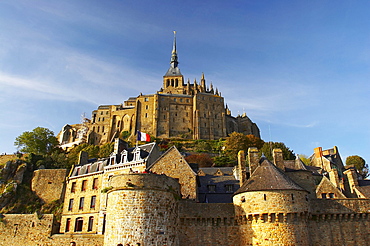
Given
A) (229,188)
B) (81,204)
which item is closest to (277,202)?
(229,188)

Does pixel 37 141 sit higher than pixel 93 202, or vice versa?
pixel 37 141

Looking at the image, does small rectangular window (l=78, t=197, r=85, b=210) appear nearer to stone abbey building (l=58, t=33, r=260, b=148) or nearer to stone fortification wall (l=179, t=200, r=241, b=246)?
stone fortification wall (l=179, t=200, r=241, b=246)

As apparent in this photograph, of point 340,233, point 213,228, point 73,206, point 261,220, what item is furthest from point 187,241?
point 73,206

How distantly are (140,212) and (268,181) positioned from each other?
9.77 m

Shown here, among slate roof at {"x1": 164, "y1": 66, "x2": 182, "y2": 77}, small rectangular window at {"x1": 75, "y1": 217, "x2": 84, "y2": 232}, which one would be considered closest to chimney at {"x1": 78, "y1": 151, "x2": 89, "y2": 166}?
small rectangular window at {"x1": 75, "y1": 217, "x2": 84, "y2": 232}

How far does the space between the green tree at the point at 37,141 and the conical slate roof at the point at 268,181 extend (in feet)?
207

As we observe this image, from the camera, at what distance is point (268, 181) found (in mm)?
22875

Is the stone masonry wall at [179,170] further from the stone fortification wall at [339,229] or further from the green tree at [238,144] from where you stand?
the green tree at [238,144]

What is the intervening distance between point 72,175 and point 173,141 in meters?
53.7

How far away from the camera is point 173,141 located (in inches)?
3607

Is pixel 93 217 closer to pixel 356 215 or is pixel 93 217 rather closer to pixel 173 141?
pixel 356 215

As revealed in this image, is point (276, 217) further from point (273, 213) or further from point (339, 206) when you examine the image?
point (339, 206)

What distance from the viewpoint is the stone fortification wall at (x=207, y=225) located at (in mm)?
23234

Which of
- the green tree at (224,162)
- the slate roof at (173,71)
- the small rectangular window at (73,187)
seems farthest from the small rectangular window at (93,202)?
the slate roof at (173,71)
